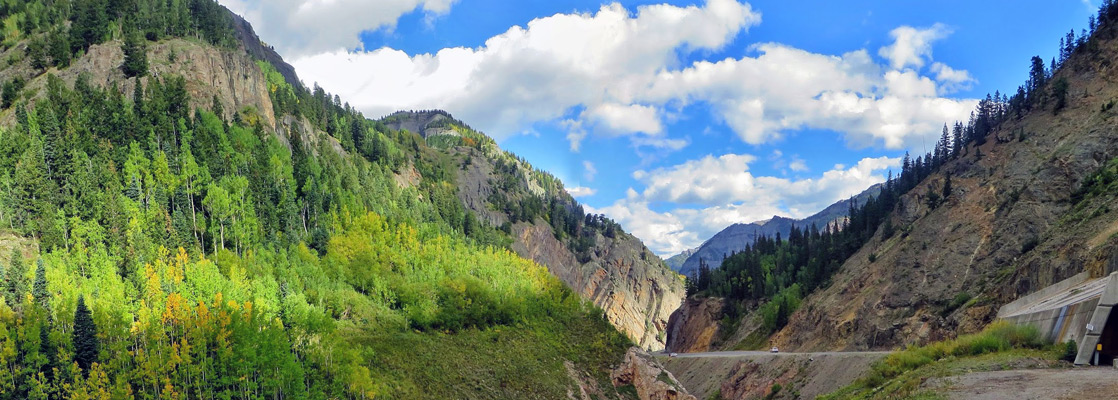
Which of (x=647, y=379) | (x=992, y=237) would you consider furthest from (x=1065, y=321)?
(x=647, y=379)

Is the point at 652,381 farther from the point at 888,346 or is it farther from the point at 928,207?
the point at 928,207

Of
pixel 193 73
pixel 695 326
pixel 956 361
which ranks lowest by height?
pixel 695 326

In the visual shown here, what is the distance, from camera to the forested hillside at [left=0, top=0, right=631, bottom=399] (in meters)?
63.7

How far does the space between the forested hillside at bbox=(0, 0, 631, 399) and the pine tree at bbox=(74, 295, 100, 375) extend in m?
0.12

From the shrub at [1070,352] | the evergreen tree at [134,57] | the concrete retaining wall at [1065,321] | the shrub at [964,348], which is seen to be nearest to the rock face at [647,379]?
the shrub at [964,348]

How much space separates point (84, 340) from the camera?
6012 centimetres

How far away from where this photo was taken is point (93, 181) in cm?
8025

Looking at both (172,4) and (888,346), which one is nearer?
(888,346)

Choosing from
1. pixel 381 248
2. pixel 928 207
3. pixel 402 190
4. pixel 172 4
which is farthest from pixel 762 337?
pixel 172 4

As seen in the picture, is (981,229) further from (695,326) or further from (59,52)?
(59,52)

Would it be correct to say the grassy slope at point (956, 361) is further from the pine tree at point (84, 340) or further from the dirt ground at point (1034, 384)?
the pine tree at point (84, 340)

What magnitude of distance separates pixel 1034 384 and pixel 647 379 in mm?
74327

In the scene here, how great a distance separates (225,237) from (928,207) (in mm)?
118460

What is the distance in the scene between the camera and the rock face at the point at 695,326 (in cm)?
16238
